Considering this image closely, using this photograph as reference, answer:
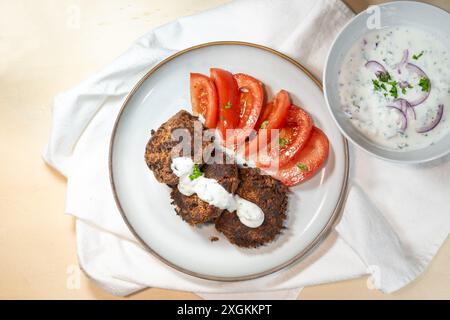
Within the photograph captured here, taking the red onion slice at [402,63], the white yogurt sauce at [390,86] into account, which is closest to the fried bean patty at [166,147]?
the white yogurt sauce at [390,86]

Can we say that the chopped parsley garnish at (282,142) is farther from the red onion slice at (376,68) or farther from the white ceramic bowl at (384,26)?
the red onion slice at (376,68)

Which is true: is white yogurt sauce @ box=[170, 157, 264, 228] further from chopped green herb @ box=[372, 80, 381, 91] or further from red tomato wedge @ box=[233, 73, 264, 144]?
chopped green herb @ box=[372, 80, 381, 91]

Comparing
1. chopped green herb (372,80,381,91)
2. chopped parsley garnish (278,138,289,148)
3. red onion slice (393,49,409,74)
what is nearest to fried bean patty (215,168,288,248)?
chopped parsley garnish (278,138,289,148)

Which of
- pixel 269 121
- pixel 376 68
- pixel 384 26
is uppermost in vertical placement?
pixel 384 26

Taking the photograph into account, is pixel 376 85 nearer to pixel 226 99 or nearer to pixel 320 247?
pixel 226 99

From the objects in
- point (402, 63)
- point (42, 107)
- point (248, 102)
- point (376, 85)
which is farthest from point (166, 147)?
point (402, 63)
